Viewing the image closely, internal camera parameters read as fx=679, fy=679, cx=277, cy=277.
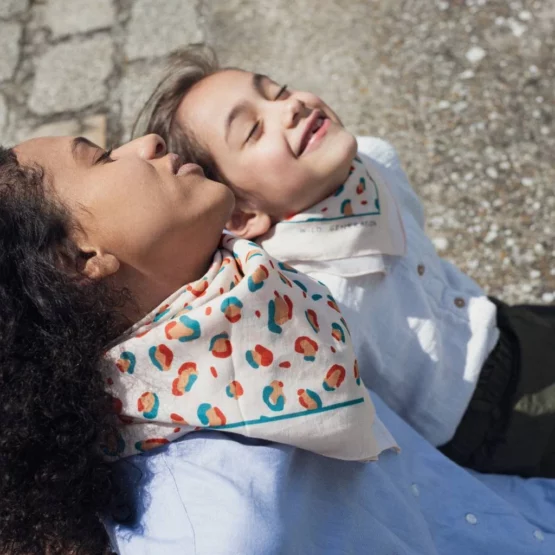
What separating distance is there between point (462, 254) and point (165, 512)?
163cm

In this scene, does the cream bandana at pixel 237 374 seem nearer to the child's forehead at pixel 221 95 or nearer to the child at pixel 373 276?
the child at pixel 373 276

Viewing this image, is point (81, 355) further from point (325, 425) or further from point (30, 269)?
point (325, 425)

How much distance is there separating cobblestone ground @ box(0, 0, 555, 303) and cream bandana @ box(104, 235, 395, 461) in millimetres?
1332

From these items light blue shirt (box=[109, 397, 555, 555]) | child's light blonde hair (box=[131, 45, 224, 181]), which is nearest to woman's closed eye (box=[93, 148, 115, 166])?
child's light blonde hair (box=[131, 45, 224, 181])

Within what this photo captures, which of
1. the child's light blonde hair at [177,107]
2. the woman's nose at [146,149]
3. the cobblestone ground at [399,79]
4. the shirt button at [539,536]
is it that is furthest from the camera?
the cobblestone ground at [399,79]

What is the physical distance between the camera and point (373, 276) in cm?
174

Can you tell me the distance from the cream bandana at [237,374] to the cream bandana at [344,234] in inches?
17.1

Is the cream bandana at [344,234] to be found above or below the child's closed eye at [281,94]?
below

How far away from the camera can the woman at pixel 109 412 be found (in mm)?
1148

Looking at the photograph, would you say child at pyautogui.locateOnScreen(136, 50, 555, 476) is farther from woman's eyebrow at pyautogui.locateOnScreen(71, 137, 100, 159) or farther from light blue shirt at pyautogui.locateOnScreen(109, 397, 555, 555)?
woman's eyebrow at pyautogui.locateOnScreen(71, 137, 100, 159)

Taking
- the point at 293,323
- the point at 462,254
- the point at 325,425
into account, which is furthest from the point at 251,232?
the point at 462,254

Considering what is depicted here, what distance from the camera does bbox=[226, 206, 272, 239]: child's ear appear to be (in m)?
1.78

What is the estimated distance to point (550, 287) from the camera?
2330 millimetres

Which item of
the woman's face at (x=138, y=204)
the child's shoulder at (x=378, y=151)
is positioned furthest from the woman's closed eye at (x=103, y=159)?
the child's shoulder at (x=378, y=151)
